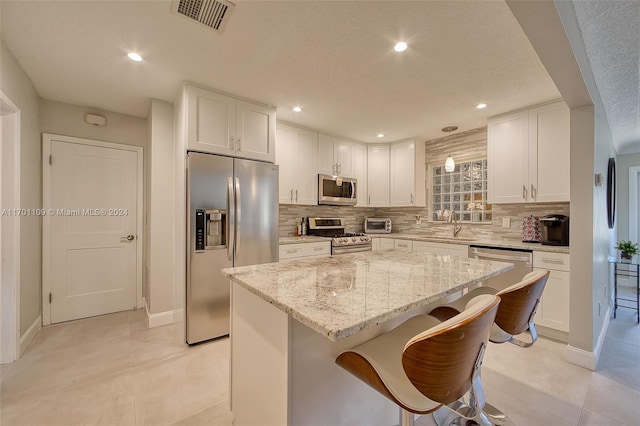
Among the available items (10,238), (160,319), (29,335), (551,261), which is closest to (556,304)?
(551,261)

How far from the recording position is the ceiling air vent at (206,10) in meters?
1.57

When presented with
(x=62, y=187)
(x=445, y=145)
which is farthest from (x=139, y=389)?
(x=445, y=145)

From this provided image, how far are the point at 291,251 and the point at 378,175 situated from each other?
2123 mm

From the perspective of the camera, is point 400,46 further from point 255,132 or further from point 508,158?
point 508,158

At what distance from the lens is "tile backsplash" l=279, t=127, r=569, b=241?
3344 millimetres

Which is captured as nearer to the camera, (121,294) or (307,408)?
(307,408)

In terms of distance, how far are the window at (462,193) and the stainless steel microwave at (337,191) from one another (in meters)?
1.30

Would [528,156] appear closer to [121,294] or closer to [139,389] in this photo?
[139,389]

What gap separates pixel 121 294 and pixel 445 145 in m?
4.91

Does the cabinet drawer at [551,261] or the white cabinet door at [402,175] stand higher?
the white cabinet door at [402,175]

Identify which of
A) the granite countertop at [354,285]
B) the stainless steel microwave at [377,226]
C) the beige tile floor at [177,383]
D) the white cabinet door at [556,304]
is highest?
the stainless steel microwave at [377,226]

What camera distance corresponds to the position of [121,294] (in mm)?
3352

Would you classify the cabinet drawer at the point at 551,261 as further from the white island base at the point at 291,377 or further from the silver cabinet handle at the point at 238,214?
the silver cabinet handle at the point at 238,214

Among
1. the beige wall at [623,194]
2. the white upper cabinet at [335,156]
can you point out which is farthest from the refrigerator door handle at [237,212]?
the beige wall at [623,194]
